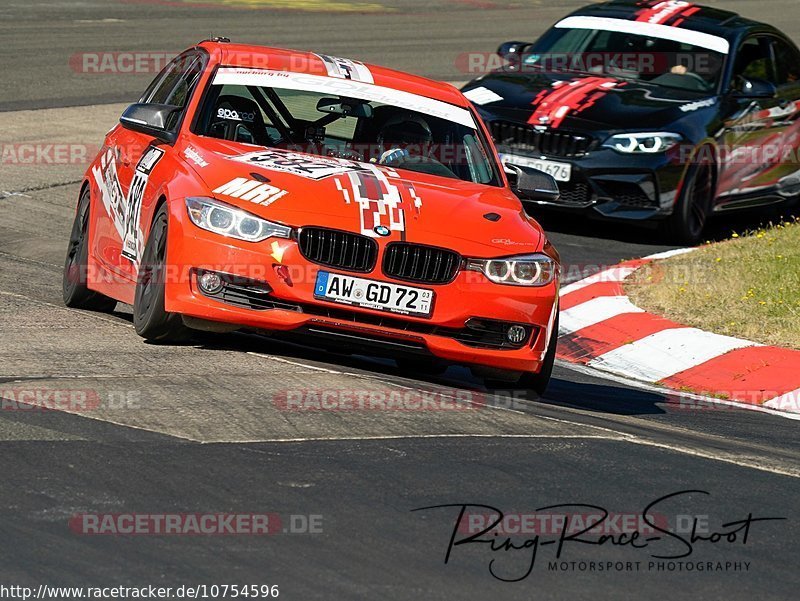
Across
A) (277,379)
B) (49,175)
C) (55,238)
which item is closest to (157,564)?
(277,379)

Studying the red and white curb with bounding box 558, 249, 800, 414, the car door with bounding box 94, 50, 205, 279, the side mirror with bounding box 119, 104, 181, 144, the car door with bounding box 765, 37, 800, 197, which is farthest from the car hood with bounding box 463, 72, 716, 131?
the side mirror with bounding box 119, 104, 181, 144

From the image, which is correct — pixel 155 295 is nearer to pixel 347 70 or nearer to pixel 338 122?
pixel 338 122

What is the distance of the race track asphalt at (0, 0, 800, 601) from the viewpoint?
4750 mm

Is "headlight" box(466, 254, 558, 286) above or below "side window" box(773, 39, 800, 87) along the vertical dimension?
above

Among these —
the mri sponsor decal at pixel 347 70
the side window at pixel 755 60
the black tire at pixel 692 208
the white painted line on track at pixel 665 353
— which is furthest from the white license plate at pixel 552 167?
the mri sponsor decal at pixel 347 70

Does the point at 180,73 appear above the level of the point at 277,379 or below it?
above

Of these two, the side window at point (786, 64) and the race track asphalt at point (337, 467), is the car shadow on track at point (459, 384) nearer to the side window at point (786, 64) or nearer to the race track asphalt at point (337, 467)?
the race track asphalt at point (337, 467)

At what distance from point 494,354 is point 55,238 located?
200 inches

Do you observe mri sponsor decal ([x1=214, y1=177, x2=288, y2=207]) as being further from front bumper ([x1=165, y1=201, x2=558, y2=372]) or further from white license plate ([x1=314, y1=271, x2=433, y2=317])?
white license plate ([x1=314, y1=271, x2=433, y2=317])

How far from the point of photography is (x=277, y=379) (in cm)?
703

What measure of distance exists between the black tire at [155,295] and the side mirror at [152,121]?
0.67m

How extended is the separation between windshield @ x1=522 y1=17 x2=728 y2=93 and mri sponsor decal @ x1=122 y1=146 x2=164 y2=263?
6455 mm

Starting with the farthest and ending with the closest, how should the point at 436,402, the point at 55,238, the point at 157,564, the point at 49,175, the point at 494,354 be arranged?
the point at 49,175 < the point at 55,238 < the point at 494,354 < the point at 436,402 < the point at 157,564

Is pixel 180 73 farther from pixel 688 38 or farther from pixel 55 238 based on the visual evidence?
pixel 688 38
